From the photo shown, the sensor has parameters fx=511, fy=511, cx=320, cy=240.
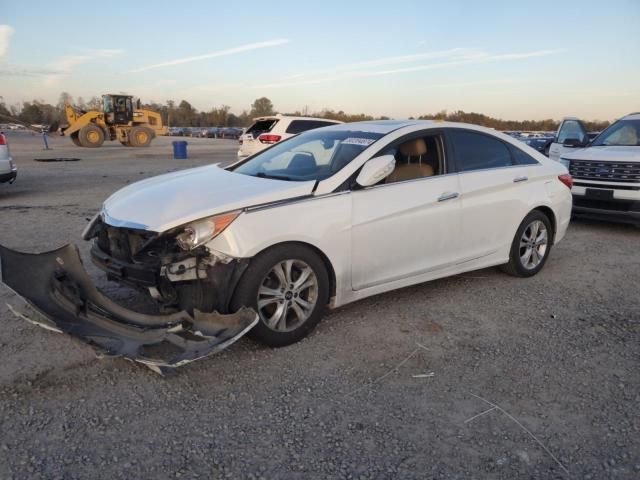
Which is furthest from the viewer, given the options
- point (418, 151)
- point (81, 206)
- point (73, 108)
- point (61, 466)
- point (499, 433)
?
point (73, 108)

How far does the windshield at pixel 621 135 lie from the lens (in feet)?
27.5

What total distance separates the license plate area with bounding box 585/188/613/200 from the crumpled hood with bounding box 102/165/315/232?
5.90 meters

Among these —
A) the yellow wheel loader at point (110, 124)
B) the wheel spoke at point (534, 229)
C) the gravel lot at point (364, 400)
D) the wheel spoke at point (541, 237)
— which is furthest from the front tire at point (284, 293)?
the yellow wheel loader at point (110, 124)

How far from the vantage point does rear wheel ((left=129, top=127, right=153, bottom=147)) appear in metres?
29.5

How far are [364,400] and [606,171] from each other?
656 cm

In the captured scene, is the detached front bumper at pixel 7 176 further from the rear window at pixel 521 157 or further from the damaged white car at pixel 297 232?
the rear window at pixel 521 157

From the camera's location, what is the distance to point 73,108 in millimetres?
29219

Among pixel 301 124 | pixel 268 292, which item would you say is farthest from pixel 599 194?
pixel 301 124

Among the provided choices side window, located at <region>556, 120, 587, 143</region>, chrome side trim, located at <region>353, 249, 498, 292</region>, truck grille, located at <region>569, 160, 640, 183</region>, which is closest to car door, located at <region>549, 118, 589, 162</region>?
side window, located at <region>556, 120, 587, 143</region>

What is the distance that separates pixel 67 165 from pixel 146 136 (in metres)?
13.3

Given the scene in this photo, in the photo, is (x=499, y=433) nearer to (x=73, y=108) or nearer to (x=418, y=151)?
(x=418, y=151)

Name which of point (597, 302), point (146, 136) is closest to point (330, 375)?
point (597, 302)

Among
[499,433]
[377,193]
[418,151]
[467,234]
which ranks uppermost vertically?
[418,151]

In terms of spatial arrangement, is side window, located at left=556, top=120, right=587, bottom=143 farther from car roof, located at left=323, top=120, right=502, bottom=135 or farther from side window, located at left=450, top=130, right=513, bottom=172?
car roof, located at left=323, top=120, right=502, bottom=135
